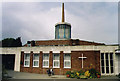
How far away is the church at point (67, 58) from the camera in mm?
18266

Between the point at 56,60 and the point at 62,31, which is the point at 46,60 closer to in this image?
the point at 56,60

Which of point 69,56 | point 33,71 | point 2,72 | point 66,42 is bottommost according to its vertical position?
point 33,71

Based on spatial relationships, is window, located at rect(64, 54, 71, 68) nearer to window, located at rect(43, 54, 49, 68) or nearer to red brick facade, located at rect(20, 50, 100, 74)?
red brick facade, located at rect(20, 50, 100, 74)

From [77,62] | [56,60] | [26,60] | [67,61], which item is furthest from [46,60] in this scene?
[77,62]

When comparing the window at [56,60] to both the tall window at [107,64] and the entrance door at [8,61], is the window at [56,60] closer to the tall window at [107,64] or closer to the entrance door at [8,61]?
the tall window at [107,64]

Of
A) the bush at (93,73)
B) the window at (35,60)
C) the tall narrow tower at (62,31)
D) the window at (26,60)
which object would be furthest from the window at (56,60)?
the tall narrow tower at (62,31)

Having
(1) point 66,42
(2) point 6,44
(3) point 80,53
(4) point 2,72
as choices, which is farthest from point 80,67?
(2) point 6,44

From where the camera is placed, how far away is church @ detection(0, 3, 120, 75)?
719 inches

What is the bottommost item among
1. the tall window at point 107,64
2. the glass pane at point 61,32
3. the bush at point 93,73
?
the bush at point 93,73

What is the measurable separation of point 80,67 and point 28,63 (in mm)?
8764

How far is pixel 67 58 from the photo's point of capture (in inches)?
773

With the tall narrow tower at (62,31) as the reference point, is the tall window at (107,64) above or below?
below

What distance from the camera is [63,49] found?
64.7ft

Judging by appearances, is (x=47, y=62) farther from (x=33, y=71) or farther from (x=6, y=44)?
(x=6, y=44)
